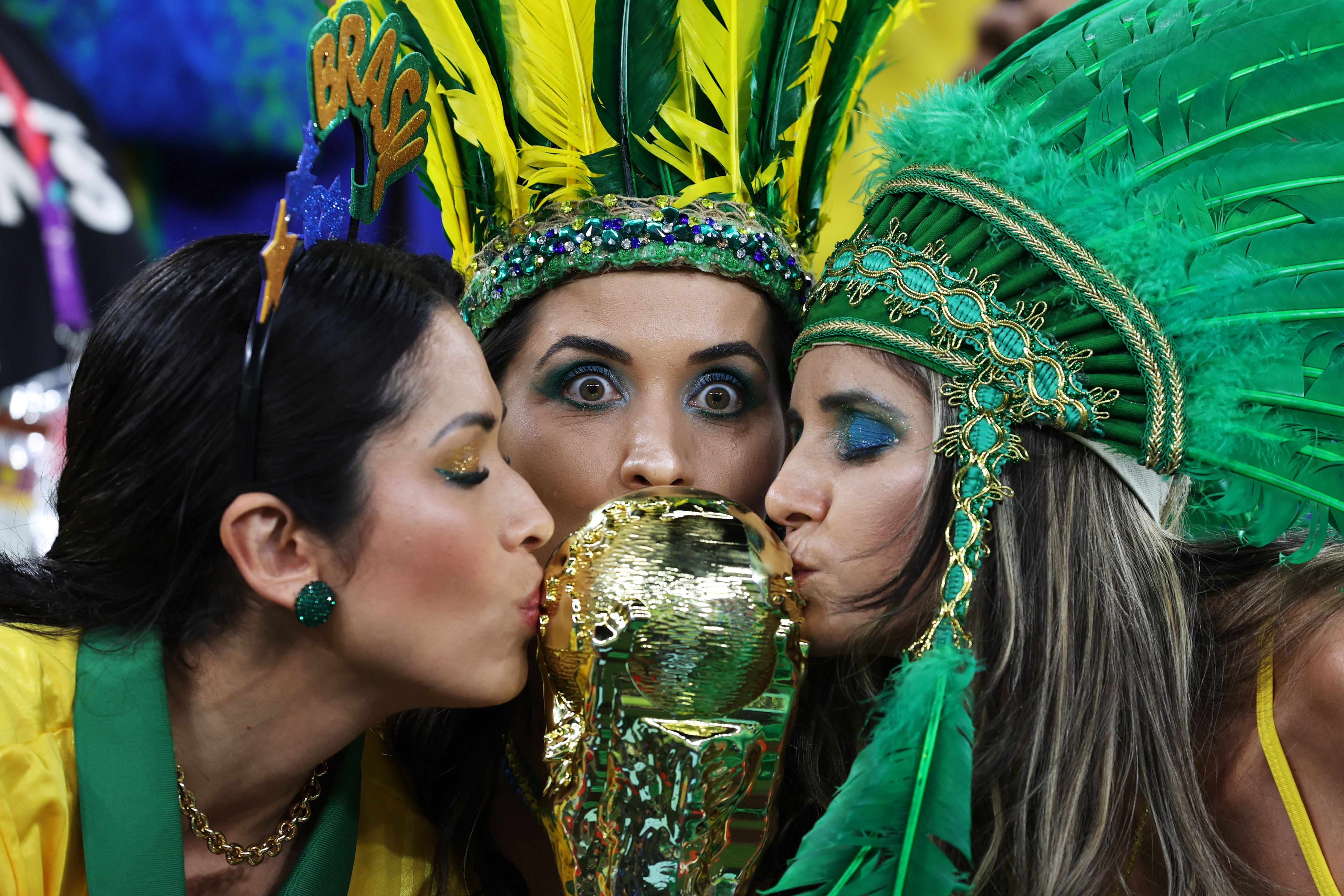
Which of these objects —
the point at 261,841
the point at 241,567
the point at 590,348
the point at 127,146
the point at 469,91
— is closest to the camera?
the point at 241,567

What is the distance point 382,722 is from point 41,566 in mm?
674

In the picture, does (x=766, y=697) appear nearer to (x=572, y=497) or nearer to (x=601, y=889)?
(x=601, y=889)

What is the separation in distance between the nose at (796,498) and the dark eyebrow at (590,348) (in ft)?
1.26

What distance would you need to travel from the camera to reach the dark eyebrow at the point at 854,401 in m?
1.68

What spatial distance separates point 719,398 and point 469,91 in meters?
0.69

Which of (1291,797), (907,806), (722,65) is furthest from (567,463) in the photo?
(1291,797)

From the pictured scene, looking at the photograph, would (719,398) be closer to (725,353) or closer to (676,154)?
(725,353)

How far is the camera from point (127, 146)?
3756 mm

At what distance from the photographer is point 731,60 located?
204 cm

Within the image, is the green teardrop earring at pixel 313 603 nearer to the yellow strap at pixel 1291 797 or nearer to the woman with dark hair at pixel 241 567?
the woman with dark hair at pixel 241 567

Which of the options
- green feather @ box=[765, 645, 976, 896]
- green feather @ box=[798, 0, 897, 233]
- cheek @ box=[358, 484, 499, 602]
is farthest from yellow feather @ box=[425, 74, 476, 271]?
green feather @ box=[765, 645, 976, 896]

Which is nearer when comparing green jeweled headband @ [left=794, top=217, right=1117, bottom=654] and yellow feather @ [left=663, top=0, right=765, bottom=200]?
green jeweled headband @ [left=794, top=217, right=1117, bottom=654]

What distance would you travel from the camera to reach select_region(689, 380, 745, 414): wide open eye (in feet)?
6.68

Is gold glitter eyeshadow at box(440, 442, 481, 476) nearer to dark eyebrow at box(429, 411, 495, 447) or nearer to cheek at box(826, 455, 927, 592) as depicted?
dark eyebrow at box(429, 411, 495, 447)
